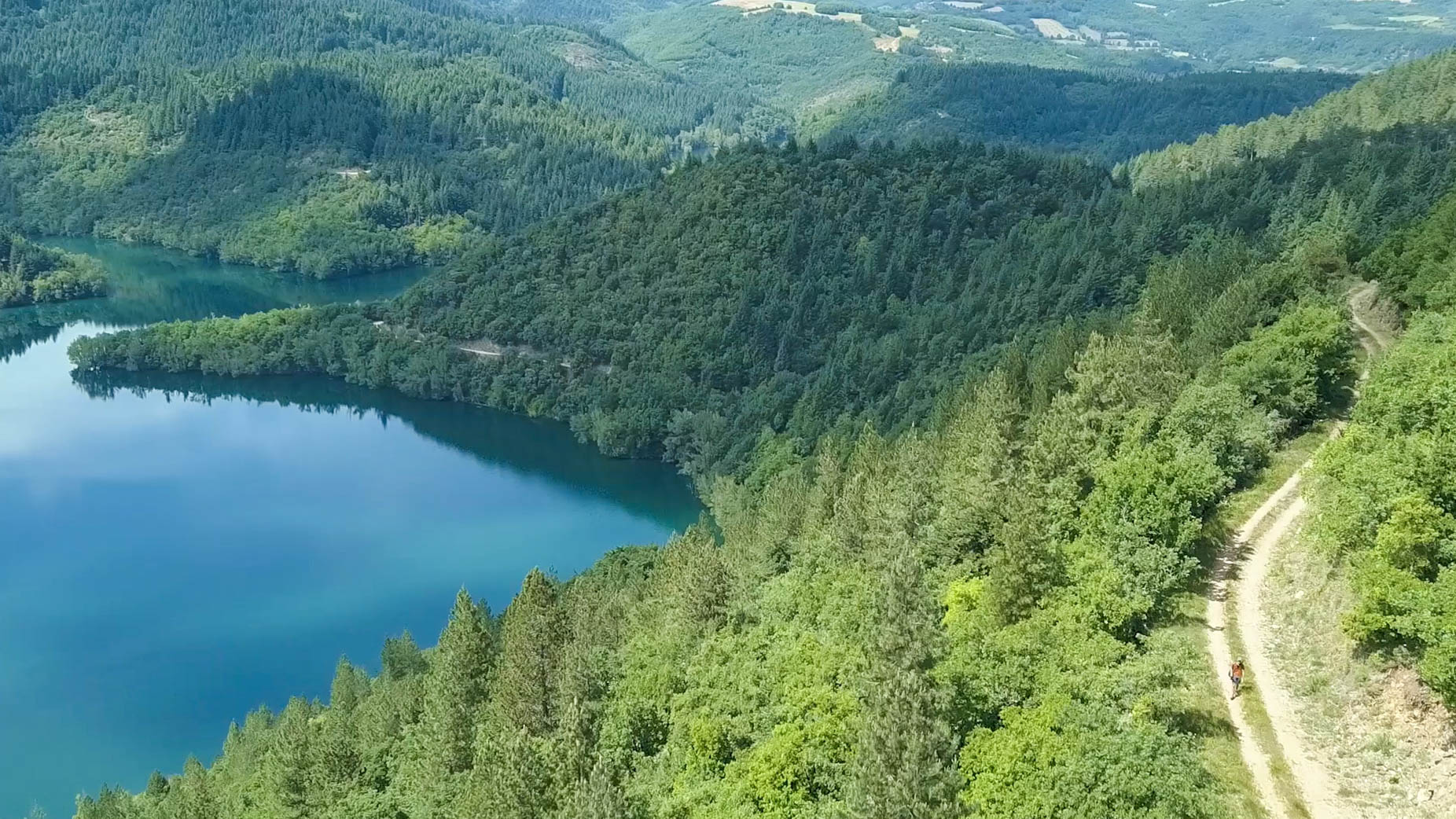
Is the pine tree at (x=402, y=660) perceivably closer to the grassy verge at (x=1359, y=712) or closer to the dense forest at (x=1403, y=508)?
the grassy verge at (x=1359, y=712)

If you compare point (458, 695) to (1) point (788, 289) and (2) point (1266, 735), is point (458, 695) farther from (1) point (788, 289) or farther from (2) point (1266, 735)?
(1) point (788, 289)

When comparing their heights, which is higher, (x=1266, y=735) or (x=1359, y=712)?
(x=1359, y=712)

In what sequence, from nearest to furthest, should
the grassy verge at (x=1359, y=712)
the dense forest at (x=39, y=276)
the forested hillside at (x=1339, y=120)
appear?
the grassy verge at (x=1359, y=712)
the forested hillside at (x=1339, y=120)
the dense forest at (x=39, y=276)

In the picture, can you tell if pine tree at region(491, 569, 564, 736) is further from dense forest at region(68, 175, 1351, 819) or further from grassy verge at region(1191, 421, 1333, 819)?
grassy verge at region(1191, 421, 1333, 819)

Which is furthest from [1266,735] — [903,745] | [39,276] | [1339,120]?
[39,276]

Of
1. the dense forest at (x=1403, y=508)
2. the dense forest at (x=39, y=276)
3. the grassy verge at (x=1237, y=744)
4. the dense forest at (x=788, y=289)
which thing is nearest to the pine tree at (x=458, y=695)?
the grassy verge at (x=1237, y=744)

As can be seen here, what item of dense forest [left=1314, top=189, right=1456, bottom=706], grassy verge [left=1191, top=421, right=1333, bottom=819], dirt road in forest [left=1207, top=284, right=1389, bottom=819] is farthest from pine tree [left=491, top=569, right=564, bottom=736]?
dense forest [left=1314, top=189, right=1456, bottom=706]
